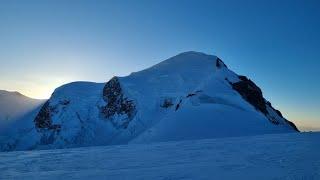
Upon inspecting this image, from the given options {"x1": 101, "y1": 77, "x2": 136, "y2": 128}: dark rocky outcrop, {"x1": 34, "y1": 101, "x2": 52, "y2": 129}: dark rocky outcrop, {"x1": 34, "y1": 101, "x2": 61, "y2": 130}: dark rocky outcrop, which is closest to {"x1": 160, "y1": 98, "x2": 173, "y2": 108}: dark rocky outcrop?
{"x1": 101, "y1": 77, "x2": 136, "y2": 128}: dark rocky outcrop

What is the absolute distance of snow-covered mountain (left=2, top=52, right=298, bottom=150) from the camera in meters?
57.0

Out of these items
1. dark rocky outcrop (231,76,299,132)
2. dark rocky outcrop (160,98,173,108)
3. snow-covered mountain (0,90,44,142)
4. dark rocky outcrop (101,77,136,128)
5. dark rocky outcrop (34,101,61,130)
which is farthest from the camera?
snow-covered mountain (0,90,44,142)

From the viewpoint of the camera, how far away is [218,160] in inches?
590

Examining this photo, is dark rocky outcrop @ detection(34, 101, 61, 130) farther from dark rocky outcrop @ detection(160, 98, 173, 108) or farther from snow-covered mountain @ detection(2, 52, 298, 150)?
dark rocky outcrop @ detection(160, 98, 173, 108)

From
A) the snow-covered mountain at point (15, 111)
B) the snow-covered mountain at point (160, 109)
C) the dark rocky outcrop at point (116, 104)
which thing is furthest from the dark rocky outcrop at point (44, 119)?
the dark rocky outcrop at point (116, 104)

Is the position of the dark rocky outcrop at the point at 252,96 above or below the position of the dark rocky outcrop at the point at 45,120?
above

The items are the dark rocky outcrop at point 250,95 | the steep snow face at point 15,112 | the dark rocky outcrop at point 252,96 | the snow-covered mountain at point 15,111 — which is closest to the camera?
the dark rocky outcrop at point 252,96

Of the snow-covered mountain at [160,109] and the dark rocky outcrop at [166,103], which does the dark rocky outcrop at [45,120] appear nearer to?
the snow-covered mountain at [160,109]

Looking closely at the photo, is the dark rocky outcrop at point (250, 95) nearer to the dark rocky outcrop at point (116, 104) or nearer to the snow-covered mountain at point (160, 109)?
the snow-covered mountain at point (160, 109)

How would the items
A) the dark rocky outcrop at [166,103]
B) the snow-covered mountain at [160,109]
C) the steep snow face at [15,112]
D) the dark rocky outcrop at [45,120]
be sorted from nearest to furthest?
the snow-covered mountain at [160,109] → the dark rocky outcrop at [166,103] → the dark rocky outcrop at [45,120] → the steep snow face at [15,112]

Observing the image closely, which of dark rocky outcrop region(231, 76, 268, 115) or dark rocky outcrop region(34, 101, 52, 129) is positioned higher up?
dark rocky outcrop region(231, 76, 268, 115)

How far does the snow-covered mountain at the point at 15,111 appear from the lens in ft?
421

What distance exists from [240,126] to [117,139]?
3821cm

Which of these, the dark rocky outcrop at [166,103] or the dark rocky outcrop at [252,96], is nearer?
the dark rocky outcrop at [252,96]
